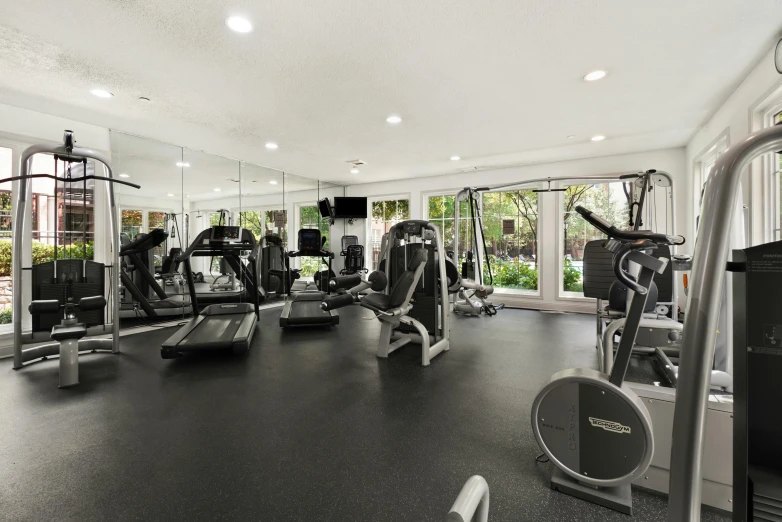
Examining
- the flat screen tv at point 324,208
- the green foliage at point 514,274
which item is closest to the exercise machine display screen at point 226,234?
the flat screen tv at point 324,208

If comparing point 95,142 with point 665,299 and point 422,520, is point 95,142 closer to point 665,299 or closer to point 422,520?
point 422,520

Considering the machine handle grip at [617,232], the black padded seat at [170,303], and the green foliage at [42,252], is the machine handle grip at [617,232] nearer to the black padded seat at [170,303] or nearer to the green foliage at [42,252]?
the green foliage at [42,252]

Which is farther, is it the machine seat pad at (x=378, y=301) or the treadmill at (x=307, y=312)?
the treadmill at (x=307, y=312)

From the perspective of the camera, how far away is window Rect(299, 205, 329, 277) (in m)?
8.53

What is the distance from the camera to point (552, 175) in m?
6.69

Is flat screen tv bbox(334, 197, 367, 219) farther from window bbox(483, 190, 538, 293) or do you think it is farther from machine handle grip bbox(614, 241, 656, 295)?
machine handle grip bbox(614, 241, 656, 295)

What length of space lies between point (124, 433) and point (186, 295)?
4.52 metres

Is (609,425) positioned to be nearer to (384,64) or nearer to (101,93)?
(384,64)

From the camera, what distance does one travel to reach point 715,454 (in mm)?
1456

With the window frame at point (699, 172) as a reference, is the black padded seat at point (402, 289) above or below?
below

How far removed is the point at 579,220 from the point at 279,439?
646 cm

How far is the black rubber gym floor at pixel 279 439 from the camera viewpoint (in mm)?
1560

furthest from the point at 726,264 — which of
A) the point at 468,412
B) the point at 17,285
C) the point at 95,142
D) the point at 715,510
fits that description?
the point at 95,142

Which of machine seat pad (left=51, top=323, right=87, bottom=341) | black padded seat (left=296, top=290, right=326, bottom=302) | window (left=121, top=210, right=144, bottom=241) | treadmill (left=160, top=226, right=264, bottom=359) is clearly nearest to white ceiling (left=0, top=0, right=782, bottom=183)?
window (left=121, top=210, right=144, bottom=241)
